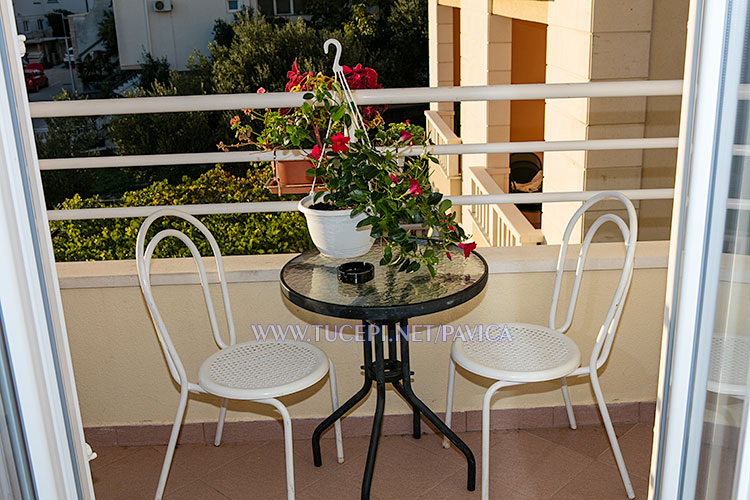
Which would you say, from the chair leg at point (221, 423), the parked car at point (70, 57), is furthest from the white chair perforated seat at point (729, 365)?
the parked car at point (70, 57)

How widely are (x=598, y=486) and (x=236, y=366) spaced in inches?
45.4

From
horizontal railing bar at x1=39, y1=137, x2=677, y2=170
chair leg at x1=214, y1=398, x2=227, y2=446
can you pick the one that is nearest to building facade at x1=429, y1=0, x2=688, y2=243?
horizontal railing bar at x1=39, y1=137, x2=677, y2=170

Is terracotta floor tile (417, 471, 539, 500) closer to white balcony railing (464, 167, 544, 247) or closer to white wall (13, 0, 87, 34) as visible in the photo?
white balcony railing (464, 167, 544, 247)

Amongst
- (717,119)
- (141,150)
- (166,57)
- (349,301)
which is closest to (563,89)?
(349,301)

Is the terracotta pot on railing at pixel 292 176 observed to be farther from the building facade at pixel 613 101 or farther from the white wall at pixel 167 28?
the white wall at pixel 167 28

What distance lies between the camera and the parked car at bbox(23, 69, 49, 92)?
1509 cm

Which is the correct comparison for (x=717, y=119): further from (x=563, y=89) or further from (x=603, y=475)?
(x=603, y=475)

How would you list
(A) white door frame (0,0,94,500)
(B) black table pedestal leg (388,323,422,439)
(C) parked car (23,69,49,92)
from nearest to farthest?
(A) white door frame (0,0,94,500)
(B) black table pedestal leg (388,323,422,439)
(C) parked car (23,69,49,92)

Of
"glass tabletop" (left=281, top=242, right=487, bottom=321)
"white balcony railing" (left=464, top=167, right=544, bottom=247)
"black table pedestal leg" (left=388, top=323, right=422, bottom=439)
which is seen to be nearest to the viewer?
"glass tabletop" (left=281, top=242, right=487, bottom=321)

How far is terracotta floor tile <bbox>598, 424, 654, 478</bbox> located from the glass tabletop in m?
0.82

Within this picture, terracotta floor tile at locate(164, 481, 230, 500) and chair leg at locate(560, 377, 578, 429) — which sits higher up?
chair leg at locate(560, 377, 578, 429)

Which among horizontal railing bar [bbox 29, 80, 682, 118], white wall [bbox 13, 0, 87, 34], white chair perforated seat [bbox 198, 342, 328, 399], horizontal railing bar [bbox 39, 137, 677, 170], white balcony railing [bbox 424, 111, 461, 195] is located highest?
white wall [bbox 13, 0, 87, 34]

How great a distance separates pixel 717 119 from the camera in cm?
85

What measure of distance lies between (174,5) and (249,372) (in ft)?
50.2
